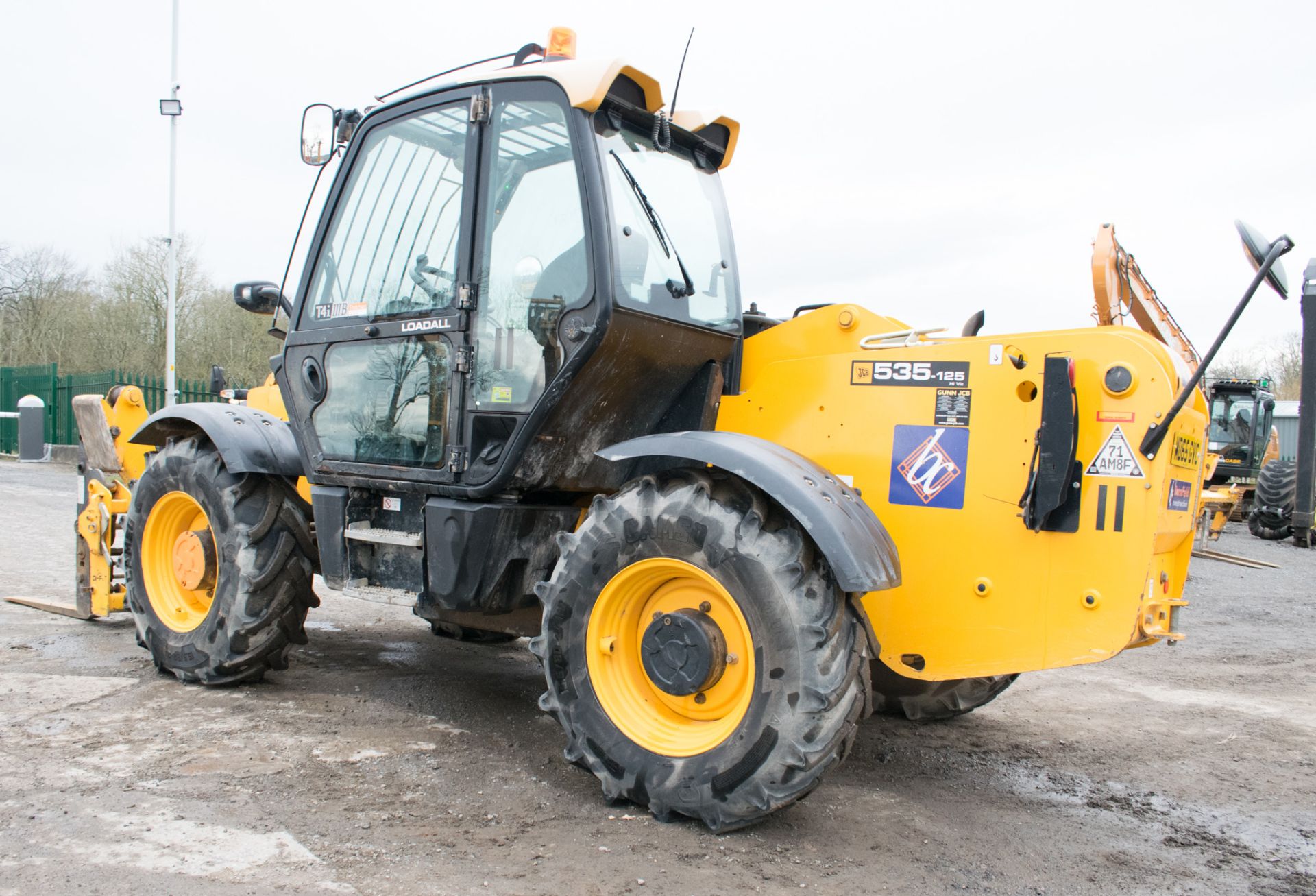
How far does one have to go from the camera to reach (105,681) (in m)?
4.93

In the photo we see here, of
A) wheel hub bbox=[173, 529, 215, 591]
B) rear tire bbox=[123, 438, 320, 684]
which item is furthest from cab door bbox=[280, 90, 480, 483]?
wheel hub bbox=[173, 529, 215, 591]

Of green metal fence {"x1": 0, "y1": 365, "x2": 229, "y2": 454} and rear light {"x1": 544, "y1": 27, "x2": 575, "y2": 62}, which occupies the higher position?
rear light {"x1": 544, "y1": 27, "x2": 575, "y2": 62}

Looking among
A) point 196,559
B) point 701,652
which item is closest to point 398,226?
point 196,559

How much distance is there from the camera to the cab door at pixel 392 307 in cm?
424

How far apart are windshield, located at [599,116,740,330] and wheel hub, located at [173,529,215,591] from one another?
2652 millimetres

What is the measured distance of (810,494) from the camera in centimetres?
324

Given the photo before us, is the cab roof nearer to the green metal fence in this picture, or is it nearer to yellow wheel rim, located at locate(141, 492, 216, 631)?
yellow wheel rim, located at locate(141, 492, 216, 631)

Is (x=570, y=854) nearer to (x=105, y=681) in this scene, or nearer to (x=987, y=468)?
(x=987, y=468)

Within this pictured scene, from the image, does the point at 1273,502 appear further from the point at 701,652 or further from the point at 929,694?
the point at 701,652

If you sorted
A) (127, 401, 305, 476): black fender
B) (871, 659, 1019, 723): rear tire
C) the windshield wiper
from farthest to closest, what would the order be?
(127, 401, 305, 476): black fender, (871, 659, 1019, 723): rear tire, the windshield wiper

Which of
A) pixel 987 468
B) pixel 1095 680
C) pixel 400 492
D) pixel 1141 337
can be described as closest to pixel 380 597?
pixel 400 492

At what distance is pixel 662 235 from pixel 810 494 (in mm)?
1409

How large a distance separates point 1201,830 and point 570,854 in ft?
7.41

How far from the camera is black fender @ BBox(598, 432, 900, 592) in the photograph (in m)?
3.13
